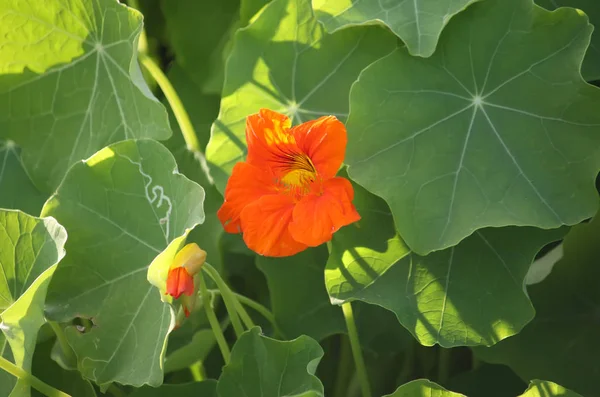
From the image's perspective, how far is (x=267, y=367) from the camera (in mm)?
833

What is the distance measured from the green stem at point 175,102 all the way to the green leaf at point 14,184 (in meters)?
0.25

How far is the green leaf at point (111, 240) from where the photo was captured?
897mm

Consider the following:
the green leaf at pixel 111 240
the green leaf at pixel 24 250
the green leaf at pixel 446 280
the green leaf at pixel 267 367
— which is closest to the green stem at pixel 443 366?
the green leaf at pixel 446 280

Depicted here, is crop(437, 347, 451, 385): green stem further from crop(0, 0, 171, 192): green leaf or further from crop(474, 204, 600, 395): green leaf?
crop(0, 0, 171, 192): green leaf

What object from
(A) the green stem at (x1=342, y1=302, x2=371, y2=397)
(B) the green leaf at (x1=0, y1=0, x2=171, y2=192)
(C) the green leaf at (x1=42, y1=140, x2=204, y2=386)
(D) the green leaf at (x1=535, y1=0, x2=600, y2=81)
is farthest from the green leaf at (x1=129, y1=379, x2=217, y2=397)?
(D) the green leaf at (x1=535, y1=0, x2=600, y2=81)

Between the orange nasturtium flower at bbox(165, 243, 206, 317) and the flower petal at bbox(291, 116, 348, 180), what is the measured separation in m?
0.17

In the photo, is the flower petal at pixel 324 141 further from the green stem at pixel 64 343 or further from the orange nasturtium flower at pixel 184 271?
the green stem at pixel 64 343

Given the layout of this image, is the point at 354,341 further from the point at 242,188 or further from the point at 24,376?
the point at 24,376

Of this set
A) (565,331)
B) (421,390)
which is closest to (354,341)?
(421,390)

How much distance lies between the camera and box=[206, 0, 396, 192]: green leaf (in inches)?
36.1

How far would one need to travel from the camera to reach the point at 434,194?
2.74 ft

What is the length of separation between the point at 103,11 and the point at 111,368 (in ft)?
1.60

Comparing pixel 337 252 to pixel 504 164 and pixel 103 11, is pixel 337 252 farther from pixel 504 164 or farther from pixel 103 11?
pixel 103 11

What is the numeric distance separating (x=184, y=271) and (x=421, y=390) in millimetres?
313
